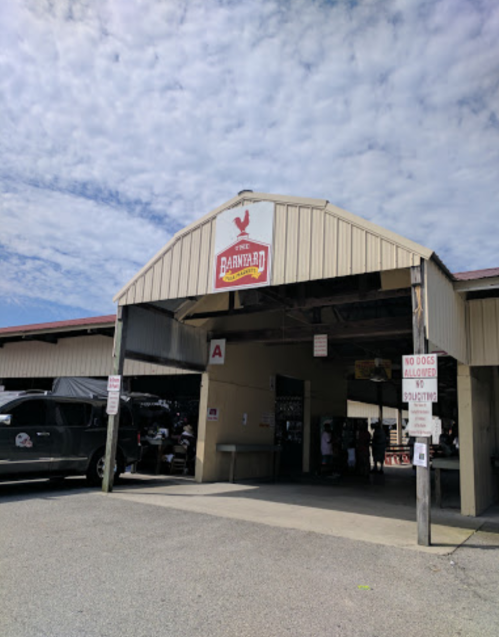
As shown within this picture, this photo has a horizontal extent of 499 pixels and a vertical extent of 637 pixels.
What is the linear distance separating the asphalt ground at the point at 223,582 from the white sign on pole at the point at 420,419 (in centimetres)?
155

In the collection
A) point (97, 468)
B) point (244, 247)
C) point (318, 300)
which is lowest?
point (97, 468)

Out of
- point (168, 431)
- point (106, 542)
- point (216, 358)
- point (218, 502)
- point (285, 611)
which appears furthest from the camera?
point (168, 431)

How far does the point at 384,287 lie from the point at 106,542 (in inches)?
264

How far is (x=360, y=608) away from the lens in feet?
14.2

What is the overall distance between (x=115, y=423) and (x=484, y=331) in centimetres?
738

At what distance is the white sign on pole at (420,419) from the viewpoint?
6.96 meters

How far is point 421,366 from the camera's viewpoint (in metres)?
7.03

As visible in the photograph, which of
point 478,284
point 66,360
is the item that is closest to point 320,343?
point 478,284

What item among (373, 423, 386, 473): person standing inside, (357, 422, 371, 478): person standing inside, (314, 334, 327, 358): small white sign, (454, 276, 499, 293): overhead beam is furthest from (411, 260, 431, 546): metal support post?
(373, 423, 386, 473): person standing inside

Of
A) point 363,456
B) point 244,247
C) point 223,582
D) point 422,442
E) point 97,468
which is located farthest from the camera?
point 363,456

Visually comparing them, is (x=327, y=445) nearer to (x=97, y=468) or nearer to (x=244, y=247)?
(x=97, y=468)

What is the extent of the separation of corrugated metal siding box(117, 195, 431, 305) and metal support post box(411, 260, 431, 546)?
319 millimetres

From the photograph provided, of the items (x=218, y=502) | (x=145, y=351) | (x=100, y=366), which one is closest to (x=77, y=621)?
(x=218, y=502)

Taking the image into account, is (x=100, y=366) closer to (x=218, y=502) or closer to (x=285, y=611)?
(x=218, y=502)
